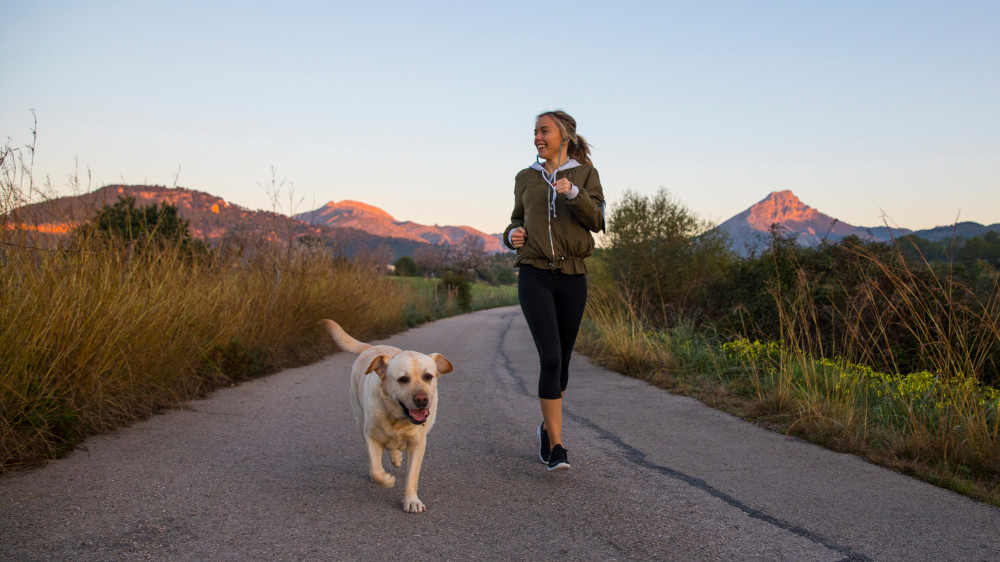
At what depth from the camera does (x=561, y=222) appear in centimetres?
434

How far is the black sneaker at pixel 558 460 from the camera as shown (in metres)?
4.16

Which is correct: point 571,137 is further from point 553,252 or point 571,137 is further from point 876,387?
point 876,387

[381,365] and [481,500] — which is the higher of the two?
[381,365]

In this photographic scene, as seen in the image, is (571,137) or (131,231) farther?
(131,231)

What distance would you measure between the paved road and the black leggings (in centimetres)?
69

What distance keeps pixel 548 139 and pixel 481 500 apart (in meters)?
2.51

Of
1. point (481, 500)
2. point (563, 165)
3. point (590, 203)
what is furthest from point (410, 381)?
point (563, 165)

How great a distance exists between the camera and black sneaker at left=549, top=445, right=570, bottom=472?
416 centimetres

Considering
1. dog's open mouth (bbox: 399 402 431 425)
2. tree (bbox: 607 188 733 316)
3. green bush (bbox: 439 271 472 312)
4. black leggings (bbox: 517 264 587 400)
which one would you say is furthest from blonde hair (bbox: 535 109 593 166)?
green bush (bbox: 439 271 472 312)

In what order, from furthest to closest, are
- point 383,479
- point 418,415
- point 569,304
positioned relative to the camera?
1. point 569,304
2. point 383,479
3. point 418,415

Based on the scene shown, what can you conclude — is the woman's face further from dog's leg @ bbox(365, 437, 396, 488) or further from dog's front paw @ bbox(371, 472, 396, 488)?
dog's front paw @ bbox(371, 472, 396, 488)

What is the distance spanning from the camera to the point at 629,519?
338 cm

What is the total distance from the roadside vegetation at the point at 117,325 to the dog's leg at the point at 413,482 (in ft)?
8.32

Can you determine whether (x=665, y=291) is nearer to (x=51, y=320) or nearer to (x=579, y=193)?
(x=579, y=193)
